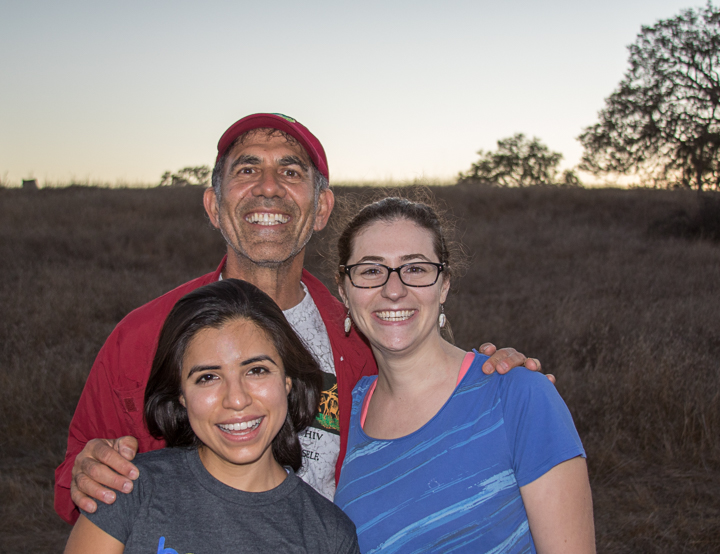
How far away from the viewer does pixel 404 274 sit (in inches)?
90.0

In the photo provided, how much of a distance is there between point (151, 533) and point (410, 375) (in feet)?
3.66

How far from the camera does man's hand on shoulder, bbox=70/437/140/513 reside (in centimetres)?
168

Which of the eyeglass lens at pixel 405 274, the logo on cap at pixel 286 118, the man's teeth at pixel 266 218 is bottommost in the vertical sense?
the eyeglass lens at pixel 405 274

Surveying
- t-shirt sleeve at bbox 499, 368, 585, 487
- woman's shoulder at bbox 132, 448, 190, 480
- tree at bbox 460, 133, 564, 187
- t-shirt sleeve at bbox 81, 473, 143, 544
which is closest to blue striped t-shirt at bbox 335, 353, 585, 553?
t-shirt sleeve at bbox 499, 368, 585, 487

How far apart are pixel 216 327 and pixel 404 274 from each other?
775 millimetres

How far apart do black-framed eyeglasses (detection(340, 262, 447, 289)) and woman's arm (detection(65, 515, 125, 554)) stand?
1.24m

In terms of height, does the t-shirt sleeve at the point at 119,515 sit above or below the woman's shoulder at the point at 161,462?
below

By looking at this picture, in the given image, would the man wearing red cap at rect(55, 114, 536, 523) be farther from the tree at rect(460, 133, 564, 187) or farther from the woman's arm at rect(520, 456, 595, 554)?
the tree at rect(460, 133, 564, 187)

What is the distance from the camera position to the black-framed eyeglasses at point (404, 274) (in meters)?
2.29

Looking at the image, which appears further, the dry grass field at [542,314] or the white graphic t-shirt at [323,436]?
the dry grass field at [542,314]

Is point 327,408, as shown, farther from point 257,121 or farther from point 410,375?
point 257,121

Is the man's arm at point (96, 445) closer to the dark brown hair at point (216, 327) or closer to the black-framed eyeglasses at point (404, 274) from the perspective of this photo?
the dark brown hair at point (216, 327)

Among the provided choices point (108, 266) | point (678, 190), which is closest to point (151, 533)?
point (108, 266)

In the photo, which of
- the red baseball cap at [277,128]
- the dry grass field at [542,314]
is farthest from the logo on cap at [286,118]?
the dry grass field at [542,314]
